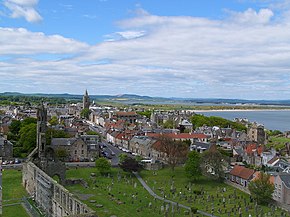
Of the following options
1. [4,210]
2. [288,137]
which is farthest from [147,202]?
[288,137]

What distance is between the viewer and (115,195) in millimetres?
46219

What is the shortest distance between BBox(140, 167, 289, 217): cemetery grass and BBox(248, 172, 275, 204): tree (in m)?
0.99

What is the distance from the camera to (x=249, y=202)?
4453 cm

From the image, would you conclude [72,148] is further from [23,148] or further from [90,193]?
[90,193]

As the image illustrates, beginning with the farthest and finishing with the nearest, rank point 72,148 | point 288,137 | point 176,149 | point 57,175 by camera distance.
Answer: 1. point 288,137
2. point 72,148
3. point 176,149
4. point 57,175

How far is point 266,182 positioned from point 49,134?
42036 millimetres

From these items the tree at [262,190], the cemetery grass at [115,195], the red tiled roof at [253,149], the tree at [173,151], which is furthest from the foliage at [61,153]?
the tree at [262,190]

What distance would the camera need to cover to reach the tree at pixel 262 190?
144 ft

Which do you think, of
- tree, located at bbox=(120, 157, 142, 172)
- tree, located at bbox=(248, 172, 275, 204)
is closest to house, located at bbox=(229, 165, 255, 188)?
tree, located at bbox=(248, 172, 275, 204)

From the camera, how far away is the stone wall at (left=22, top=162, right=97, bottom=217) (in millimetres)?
33438

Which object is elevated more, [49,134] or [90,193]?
[49,134]

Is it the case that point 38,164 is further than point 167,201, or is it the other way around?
point 38,164

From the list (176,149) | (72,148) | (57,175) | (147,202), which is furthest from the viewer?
(72,148)

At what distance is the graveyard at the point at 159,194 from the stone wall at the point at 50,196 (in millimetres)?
3878
